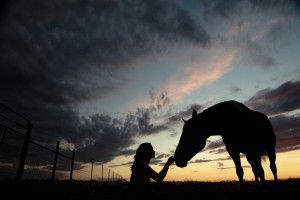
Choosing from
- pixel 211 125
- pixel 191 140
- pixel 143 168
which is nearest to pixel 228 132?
pixel 211 125

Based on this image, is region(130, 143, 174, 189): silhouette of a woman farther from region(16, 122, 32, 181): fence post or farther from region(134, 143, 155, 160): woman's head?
region(16, 122, 32, 181): fence post

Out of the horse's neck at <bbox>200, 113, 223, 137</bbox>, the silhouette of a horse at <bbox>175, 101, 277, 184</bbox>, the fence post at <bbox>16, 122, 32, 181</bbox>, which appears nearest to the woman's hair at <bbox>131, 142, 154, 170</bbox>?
the silhouette of a horse at <bbox>175, 101, 277, 184</bbox>

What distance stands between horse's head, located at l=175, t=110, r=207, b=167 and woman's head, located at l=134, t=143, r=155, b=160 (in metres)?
3.56

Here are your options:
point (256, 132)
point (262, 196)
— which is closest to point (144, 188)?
point (262, 196)

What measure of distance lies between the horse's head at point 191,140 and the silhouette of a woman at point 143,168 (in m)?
3.56

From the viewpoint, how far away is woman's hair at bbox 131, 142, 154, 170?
6.36m

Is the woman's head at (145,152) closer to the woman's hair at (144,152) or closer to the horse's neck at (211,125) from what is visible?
the woman's hair at (144,152)

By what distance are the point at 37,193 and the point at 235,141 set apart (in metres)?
7.21

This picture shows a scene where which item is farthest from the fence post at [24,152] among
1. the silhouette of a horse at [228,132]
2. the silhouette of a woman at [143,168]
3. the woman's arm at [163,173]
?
the woman's arm at [163,173]

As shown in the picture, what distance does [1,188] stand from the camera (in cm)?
916

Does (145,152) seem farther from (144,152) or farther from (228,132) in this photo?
(228,132)

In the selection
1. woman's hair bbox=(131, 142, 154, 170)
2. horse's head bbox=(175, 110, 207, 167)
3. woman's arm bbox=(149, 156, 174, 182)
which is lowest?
woman's arm bbox=(149, 156, 174, 182)

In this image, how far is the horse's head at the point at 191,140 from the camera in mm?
9828

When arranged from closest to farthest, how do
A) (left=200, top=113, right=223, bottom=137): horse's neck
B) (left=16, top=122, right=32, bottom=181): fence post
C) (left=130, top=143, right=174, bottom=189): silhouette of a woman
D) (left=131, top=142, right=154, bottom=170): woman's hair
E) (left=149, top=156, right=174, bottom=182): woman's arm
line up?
(left=149, top=156, right=174, bottom=182): woman's arm
(left=130, top=143, right=174, bottom=189): silhouette of a woman
(left=131, top=142, right=154, bottom=170): woman's hair
(left=200, top=113, right=223, bottom=137): horse's neck
(left=16, top=122, right=32, bottom=181): fence post
